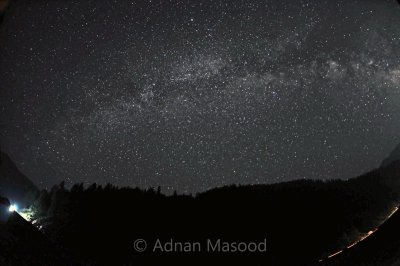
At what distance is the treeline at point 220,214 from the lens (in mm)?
6957

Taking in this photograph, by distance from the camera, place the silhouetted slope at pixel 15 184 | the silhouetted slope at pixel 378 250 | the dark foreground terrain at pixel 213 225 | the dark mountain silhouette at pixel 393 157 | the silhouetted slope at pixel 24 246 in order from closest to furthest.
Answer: the silhouetted slope at pixel 378 250 → the silhouetted slope at pixel 24 246 → the dark foreground terrain at pixel 213 225 → the silhouetted slope at pixel 15 184 → the dark mountain silhouette at pixel 393 157

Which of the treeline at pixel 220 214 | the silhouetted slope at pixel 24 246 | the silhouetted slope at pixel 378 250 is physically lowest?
the silhouetted slope at pixel 378 250

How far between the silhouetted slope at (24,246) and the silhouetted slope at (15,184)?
1302mm

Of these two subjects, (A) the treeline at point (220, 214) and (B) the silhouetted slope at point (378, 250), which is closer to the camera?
(B) the silhouetted slope at point (378, 250)

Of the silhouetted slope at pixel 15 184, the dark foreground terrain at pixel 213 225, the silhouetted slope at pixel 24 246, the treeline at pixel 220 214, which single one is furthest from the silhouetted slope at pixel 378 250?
the silhouetted slope at pixel 15 184

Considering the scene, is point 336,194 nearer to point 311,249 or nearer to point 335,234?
point 335,234

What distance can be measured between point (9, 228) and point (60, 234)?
236 cm

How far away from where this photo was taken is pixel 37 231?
4953 millimetres

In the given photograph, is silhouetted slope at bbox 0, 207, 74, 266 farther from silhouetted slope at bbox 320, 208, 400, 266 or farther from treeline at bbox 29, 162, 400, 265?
silhouetted slope at bbox 320, 208, 400, 266

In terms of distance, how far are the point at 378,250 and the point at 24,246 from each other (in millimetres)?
4682

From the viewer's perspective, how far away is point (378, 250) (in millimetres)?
4387

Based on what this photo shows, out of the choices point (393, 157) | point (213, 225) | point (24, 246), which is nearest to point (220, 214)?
point (213, 225)

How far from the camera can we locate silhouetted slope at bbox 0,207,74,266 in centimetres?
446

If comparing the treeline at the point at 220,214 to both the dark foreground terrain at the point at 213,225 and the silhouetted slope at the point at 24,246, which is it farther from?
the silhouetted slope at the point at 24,246
